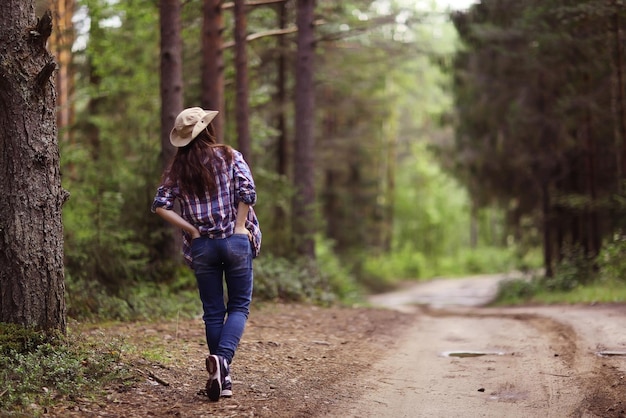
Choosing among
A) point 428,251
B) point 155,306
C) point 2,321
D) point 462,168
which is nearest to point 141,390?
point 2,321

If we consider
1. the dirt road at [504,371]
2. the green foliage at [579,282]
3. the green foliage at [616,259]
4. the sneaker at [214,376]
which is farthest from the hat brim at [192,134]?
the green foliage at [616,259]

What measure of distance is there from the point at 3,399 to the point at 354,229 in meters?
29.7

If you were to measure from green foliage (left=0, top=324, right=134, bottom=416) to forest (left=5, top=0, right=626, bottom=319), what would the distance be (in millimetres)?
3707

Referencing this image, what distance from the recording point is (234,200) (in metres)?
5.71

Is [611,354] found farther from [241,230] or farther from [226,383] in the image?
[241,230]

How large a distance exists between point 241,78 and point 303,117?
284 cm

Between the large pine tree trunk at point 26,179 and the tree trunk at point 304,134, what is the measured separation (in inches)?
422

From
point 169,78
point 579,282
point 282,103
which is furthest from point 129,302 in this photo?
point 282,103

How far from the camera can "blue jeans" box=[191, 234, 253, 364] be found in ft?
18.4

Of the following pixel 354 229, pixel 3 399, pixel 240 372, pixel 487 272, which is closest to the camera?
pixel 3 399

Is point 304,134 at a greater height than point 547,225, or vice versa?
point 304,134

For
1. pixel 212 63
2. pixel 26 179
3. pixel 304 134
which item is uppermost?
pixel 212 63

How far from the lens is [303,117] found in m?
→ 17.8

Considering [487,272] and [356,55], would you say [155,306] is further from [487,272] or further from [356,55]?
[487,272]
